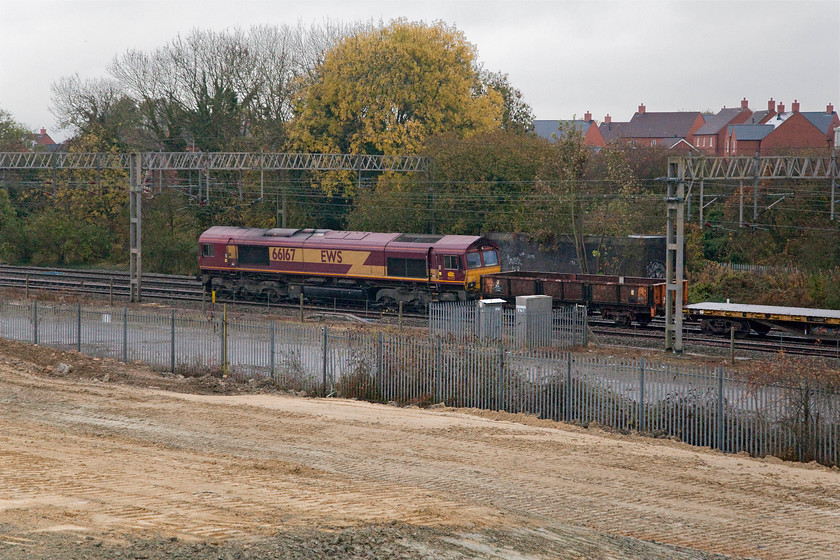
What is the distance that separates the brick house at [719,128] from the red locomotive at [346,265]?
75874 mm

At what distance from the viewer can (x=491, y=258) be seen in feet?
119

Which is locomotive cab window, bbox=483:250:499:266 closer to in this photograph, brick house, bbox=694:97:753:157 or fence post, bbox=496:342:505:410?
fence post, bbox=496:342:505:410

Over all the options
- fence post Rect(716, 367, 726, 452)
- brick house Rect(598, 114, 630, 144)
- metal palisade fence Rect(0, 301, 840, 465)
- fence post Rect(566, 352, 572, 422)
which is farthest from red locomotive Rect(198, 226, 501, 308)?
brick house Rect(598, 114, 630, 144)

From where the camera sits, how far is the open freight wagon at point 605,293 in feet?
101

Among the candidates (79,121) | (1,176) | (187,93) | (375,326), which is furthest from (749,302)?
(1,176)

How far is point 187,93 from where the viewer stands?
61.8m

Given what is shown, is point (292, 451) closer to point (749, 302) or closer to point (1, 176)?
point (749, 302)

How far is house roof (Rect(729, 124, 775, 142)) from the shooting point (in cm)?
8800

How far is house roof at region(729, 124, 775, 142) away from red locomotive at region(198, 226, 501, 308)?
61.1m

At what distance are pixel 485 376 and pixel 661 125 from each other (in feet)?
340

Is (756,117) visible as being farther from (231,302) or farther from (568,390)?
(568,390)

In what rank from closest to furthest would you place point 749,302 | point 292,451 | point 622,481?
point 622,481
point 292,451
point 749,302

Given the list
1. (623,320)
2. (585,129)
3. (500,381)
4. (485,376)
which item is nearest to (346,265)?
(623,320)

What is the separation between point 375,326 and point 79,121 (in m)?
44.8
